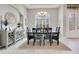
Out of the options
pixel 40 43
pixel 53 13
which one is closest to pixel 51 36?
pixel 40 43

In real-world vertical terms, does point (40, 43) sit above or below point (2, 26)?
below

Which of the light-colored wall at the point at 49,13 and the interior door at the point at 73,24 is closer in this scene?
the light-colored wall at the point at 49,13

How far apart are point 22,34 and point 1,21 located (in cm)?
79

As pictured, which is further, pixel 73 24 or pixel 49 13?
pixel 73 24

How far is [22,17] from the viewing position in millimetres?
3670

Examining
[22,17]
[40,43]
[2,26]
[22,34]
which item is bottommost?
[40,43]

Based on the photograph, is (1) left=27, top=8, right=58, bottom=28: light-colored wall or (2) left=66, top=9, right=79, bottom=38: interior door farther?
(2) left=66, top=9, right=79, bottom=38: interior door

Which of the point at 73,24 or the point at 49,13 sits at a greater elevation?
the point at 49,13

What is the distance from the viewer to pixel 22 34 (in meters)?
4.00

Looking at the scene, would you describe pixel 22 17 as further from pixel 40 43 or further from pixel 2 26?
pixel 40 43

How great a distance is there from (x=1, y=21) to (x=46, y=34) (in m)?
1.61
